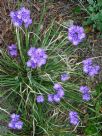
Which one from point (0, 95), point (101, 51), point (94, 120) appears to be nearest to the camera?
point (0, 95)

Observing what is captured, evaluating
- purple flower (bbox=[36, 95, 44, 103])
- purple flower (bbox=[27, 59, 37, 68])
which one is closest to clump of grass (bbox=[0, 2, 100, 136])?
purple flower (bbox=[36, 95, 44, 103])

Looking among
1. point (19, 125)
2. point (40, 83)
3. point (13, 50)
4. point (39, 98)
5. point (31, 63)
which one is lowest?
point (19, 125)

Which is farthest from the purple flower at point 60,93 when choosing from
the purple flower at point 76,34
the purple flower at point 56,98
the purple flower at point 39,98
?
the purple flower at point 76,34

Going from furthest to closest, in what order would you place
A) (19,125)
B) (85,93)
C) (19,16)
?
(85,93) < (19,125) < (19,16)

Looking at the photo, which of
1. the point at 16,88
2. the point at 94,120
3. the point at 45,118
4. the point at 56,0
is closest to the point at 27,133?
the point at 45,118

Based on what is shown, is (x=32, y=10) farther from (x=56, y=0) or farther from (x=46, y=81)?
(x=46, y=81)

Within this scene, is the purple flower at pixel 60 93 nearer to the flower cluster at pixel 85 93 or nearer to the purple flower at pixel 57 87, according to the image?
the purple flower at pixel 57 87

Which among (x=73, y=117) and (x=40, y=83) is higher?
(x=40, y=83)

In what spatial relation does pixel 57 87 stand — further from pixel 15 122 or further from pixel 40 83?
pixel 15 122

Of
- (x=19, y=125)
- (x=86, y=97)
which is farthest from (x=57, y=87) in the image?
(x=19, y=125)

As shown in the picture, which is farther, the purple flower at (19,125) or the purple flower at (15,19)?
the purple flower at (19,125)

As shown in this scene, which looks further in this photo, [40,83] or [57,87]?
[40,83]
